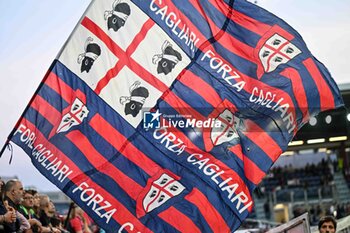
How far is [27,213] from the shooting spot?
7902 millimetres

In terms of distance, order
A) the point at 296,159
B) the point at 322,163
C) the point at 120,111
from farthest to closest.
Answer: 1. the point at 296,159
2. the point at 322,163
3. the point at 120,111

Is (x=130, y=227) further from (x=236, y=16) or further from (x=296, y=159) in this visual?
(x=296, y=159)

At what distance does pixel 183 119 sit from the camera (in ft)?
19.2

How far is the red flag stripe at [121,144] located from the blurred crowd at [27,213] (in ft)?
4.54

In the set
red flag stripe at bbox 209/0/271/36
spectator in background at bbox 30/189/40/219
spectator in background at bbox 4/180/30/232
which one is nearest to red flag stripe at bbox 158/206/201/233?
red flag stripe at bbox 209/0/271/36

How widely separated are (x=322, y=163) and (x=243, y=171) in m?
37.6

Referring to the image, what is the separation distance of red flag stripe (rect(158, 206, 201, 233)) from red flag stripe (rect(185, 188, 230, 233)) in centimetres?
12

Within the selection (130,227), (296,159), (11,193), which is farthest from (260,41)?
(296,159)

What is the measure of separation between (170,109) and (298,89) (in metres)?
1.04

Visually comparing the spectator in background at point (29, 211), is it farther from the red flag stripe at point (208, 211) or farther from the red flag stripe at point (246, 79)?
the red flag stripe at point (246, 79)

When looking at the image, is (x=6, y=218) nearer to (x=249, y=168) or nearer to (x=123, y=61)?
(x=123, y=61)

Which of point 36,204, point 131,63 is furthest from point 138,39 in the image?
point 36,204

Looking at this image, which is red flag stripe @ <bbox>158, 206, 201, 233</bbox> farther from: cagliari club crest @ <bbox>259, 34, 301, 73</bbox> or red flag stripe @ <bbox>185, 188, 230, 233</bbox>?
cagliari club crest @ <bbox>259, 34, 301, 73</bbox>

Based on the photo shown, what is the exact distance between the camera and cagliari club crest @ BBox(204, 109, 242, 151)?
5.90 m
